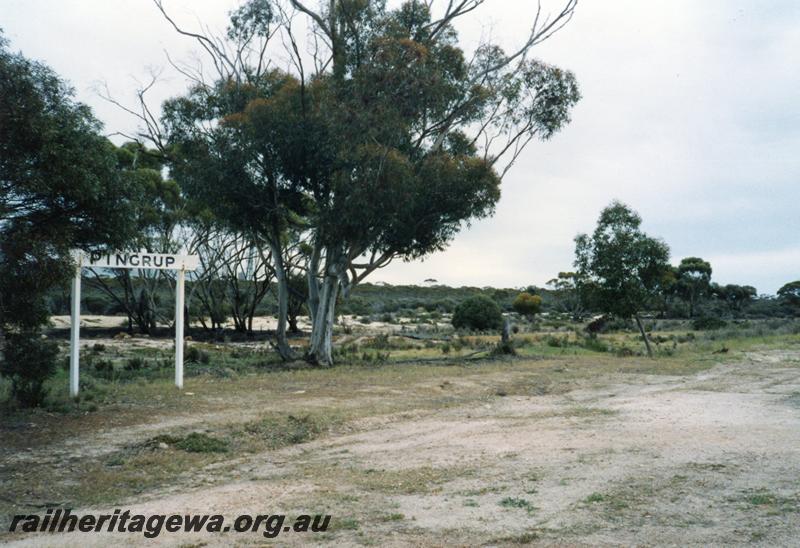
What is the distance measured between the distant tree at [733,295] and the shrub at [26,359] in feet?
221

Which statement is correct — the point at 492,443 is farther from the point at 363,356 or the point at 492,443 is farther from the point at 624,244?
the point at 624,244

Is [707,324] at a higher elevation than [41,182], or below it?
below

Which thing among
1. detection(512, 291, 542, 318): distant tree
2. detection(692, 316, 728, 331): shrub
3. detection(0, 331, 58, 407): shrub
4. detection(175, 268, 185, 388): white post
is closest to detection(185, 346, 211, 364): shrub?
detection(175, 268, 185, 388): white post

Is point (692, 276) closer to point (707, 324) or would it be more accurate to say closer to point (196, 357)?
point (707, 324)

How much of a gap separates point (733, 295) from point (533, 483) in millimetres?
70306

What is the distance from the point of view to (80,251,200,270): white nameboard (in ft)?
42.1

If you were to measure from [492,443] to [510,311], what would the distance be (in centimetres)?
6075

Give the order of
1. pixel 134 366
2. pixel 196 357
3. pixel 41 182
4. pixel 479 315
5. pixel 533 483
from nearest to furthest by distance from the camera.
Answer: pixel 533 483 → pixel 41 182 → pixel 134 366 → pixel 196 357 → pixel 479 315

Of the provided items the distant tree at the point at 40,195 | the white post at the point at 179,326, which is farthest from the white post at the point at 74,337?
the white post at the point at 179,326

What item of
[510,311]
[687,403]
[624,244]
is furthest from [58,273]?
[510,311]

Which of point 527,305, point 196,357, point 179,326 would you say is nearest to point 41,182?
point 179,326

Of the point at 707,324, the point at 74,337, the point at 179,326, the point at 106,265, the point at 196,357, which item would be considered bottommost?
the point at 196,357

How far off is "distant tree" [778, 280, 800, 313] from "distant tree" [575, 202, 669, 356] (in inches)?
1844

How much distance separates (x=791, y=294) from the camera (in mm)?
69688
